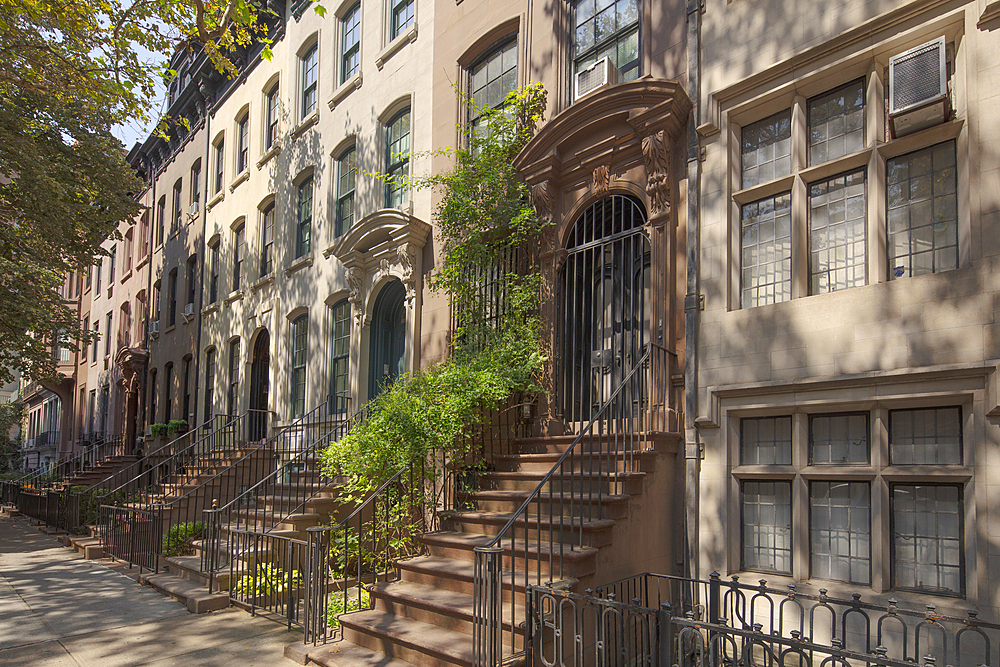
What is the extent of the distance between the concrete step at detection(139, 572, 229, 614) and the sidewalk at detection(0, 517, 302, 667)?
0.33ft

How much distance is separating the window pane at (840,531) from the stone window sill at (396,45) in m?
10.2

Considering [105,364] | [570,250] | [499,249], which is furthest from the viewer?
[105,364]

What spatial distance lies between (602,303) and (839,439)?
10.6 ft

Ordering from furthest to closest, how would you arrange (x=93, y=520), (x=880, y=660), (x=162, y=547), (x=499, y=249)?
(x=93, y=520)
(x=162, y=547)
(x=499, y=249)
(x=880, y=660)

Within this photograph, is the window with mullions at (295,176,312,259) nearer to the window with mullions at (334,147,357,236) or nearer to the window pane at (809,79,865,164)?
the window with mullions at (334,147,357,236)

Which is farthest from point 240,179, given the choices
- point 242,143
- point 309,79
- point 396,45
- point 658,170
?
point 658,170

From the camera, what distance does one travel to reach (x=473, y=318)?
10391mm

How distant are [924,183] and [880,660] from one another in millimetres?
4293

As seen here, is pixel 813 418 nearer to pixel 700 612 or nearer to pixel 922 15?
pixel 700 612

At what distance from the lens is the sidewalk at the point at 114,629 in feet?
22.3

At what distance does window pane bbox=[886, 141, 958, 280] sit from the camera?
594 centimetres

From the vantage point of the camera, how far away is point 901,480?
5.88 m

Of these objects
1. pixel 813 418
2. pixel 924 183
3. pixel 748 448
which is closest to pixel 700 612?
pixel 748 448

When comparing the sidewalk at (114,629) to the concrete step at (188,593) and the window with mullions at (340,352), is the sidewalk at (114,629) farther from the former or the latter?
the window with mullions at (340,352)
